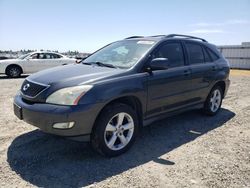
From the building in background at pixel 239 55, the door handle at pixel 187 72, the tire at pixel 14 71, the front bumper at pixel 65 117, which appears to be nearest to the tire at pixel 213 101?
the door handle at pixel 187 72

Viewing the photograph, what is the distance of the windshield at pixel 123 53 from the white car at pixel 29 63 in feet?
32.4

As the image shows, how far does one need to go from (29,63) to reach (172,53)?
36.0 feet

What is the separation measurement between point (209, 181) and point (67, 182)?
1740 millimetres

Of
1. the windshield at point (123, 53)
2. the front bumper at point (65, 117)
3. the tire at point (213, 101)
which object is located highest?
the windshield at point (123, 53)

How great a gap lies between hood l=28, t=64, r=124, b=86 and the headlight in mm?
112

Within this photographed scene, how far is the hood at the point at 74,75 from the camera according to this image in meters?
3.78

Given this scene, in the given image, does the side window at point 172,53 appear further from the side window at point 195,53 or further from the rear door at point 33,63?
the rear door at point 33,63

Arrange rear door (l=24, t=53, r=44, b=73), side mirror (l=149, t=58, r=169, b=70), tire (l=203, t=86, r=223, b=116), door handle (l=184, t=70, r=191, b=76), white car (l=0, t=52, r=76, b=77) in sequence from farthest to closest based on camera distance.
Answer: rear door (l=24, t=53, r=44, b=73), white car (l=0, t=52, r=76, b=77), tire (l=203, t=86, r=223, b=116), door handle (l=184, t=70, r=191, b=76), side mirror (l=149, t=58, r=169, b=70)

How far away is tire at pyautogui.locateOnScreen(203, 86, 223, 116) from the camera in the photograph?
20.3 feet

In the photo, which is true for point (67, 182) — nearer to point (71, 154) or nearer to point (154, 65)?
point (71, 154)

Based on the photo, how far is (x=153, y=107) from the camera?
14.9 feet

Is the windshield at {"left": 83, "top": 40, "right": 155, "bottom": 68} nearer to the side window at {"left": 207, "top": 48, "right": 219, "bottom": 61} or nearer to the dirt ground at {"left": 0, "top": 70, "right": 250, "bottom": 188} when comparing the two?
the dirt ground at {"left": 0, "top": 70, "right": 250, "bottom": 188}

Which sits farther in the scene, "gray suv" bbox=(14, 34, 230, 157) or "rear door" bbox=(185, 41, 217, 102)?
"rear door" bbox=(185, 41, 217, 102)

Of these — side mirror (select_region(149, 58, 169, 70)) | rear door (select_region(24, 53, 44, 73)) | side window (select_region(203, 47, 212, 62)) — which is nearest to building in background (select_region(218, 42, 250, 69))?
rear door (select_region(24, 53, 44, 73))
